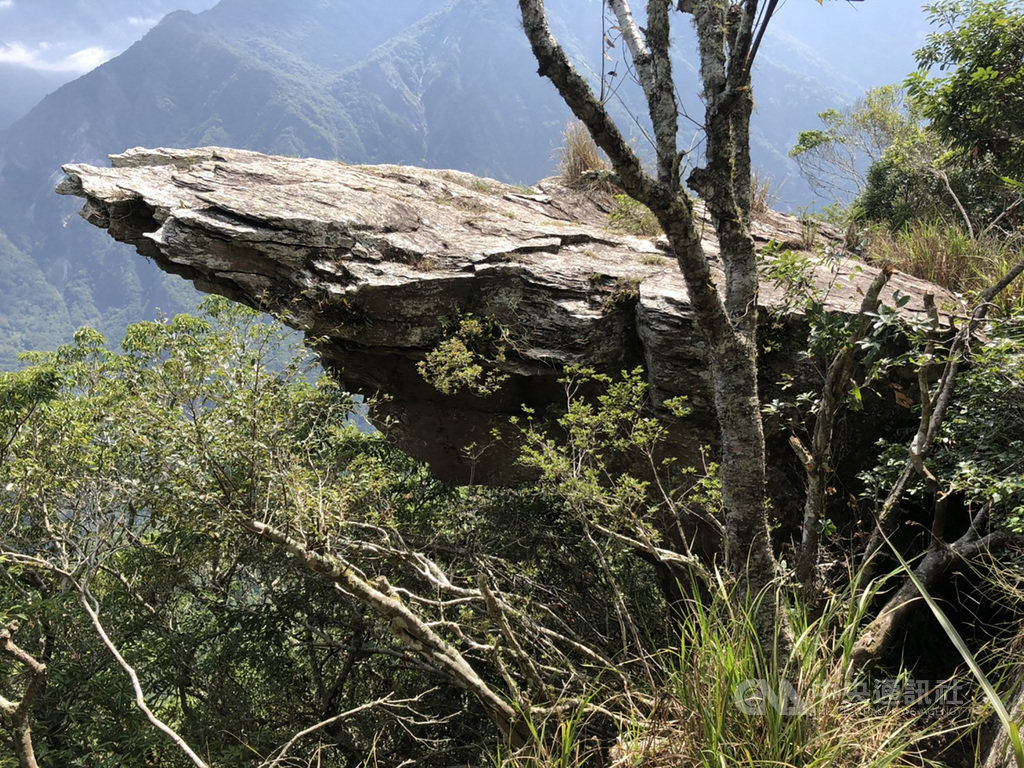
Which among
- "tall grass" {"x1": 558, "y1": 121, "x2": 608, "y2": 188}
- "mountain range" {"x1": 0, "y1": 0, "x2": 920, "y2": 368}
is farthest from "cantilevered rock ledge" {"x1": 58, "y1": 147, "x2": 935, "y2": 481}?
"mountain range" {"x1": 0, "y1": 0, "x2": 920, "y2": 368}

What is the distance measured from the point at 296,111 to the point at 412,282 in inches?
6531

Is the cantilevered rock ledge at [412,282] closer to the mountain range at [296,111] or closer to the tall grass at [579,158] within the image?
the tall grass at [579,158]

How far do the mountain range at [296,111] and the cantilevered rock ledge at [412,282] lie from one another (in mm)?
124502

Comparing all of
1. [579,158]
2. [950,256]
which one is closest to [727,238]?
[950,256]

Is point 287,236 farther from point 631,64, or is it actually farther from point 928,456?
point 928,456

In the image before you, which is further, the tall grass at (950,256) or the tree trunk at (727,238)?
the tall grass at (950,256)

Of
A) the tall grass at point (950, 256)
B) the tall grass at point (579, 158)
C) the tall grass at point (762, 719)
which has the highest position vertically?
the tall grass at point (579, 158)

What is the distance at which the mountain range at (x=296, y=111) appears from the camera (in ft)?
416

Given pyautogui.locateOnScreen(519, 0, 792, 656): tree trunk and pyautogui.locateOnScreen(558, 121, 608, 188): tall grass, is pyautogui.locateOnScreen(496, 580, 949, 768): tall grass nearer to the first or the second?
pyautogui.locateOnScreen(519, 0, 792, 656): tree trunk

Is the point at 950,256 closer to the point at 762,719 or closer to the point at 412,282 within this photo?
the point at 412,282

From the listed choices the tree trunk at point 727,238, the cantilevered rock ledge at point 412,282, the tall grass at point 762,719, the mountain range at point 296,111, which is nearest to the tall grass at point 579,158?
the cantilevered rock ledge at point 412,282

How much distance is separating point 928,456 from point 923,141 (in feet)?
27.1

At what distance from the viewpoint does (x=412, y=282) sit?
207 inches

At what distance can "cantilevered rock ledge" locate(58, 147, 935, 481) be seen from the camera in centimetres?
509
